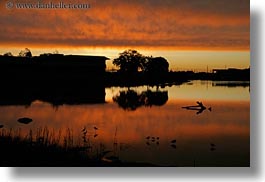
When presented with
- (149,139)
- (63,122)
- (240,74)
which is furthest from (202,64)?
→ (63,122)

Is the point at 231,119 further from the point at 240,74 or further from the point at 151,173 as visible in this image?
the point at 151,173

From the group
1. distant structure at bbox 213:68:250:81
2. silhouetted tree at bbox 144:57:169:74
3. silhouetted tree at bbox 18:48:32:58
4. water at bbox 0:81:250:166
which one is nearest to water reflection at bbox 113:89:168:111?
water at bbox 0:81:250:166

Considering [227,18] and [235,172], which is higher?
[227,18]

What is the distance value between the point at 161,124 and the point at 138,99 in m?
0.18

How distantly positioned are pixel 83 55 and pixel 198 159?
821 millimetres

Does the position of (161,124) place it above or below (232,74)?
below

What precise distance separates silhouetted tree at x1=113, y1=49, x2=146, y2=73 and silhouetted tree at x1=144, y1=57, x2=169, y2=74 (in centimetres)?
3

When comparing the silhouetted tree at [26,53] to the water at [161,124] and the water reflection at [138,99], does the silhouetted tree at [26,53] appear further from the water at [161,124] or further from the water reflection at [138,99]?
the water reflection at [138,99]

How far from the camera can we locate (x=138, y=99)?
3.75 m

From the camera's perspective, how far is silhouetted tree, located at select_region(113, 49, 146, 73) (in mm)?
3762

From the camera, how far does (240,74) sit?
372cm

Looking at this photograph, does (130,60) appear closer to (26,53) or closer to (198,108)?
(198,108)

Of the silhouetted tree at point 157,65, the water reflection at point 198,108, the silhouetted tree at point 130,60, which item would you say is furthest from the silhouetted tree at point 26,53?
the water reflection at point 198,108

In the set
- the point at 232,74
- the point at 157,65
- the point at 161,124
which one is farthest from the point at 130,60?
the point at 232,74
